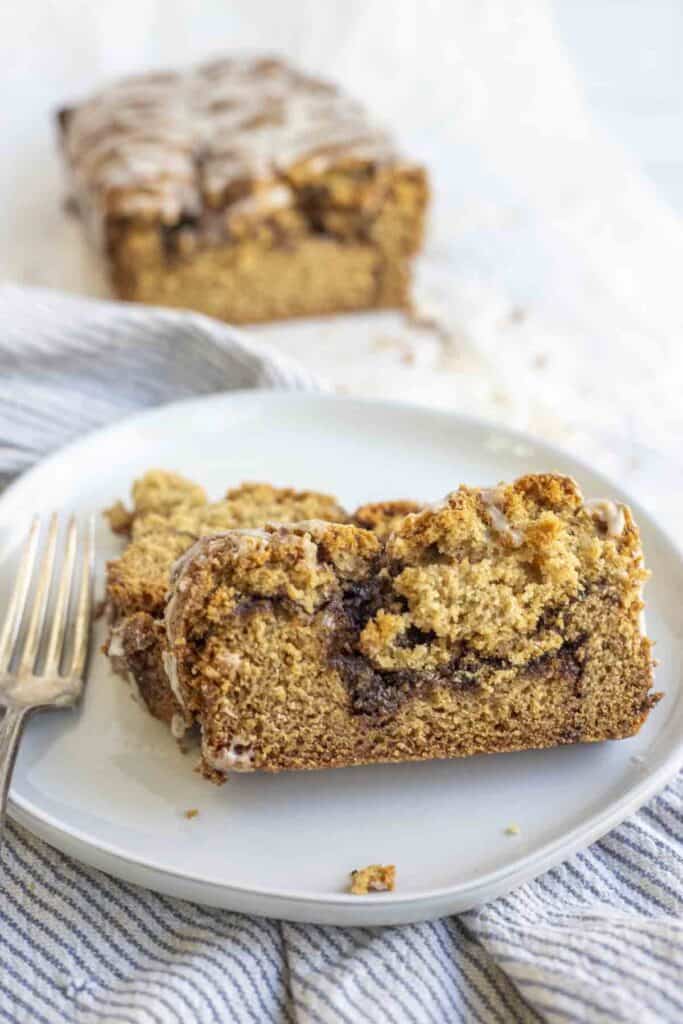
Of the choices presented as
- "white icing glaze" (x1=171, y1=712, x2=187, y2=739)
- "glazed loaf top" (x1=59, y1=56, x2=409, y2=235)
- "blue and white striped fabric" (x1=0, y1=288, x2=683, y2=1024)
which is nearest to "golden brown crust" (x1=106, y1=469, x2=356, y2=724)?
"white icing glaze" (x1=171, y1=712, x2=187, y2=739)

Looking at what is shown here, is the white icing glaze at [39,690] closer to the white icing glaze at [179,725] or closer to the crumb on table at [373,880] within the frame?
the white icing glaze at [179,725]

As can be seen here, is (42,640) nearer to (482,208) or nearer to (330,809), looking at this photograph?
(330,809)

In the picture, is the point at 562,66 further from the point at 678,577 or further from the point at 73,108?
the point at 678,577

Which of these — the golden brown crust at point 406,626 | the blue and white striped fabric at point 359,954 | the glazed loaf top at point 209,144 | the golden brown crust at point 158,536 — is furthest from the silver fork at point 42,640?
the glazed loaf top at point 209,144

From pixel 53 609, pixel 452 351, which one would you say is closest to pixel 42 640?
pixel 53 609

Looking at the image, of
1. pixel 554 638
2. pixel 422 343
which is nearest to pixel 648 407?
pixel 422 343

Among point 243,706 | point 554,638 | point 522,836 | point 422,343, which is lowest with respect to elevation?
point 422,343

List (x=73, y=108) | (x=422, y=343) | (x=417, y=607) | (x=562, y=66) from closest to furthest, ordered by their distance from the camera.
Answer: (x=417, y=607) → (x=422, y=343) → (x=73, y=108) → (x=562, y=66)
